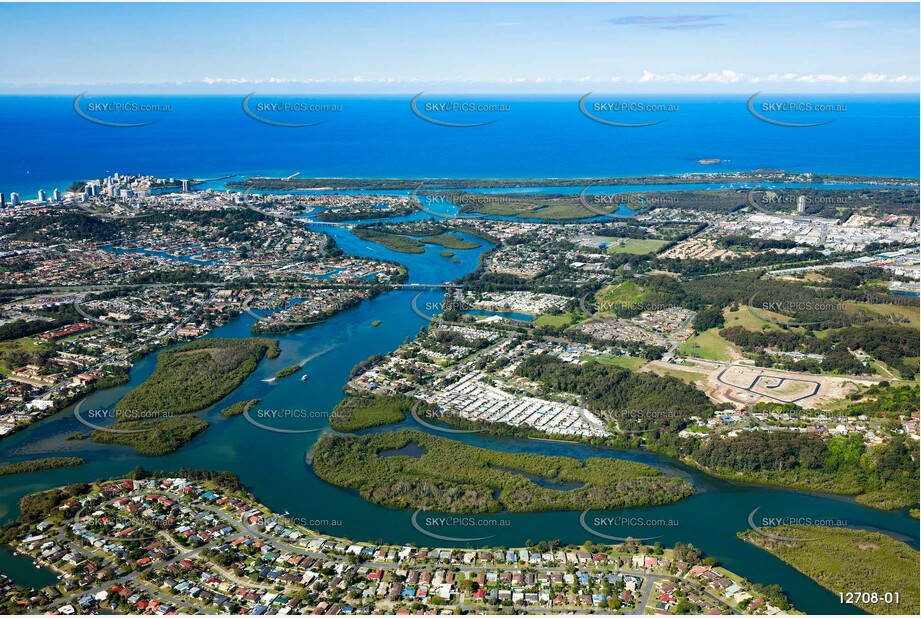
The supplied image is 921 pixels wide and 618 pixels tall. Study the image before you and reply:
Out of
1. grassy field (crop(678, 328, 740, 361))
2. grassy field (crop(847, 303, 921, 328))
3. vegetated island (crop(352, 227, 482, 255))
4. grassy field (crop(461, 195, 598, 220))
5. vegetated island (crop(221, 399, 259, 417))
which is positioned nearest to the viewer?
vegetated island (crop(221, 399, 259, 417))

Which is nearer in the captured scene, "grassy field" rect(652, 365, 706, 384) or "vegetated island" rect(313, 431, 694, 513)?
"vegetated island" rect(313, 431, 694, 513)

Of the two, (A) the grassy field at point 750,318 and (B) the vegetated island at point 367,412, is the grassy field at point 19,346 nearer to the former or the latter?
(B) the vegetated island at point 367,412

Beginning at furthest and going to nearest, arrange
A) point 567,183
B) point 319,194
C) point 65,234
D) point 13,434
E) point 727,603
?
point 567,183 → point 319,194 → point 65,234 → point 13,434 → point 727,603

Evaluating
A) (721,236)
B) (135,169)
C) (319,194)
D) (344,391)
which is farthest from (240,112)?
(344,391)

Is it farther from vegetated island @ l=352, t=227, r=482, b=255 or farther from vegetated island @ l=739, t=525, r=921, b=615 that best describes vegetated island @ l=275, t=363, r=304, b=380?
vegetated island @ l=352, t=227, r=482, b=255

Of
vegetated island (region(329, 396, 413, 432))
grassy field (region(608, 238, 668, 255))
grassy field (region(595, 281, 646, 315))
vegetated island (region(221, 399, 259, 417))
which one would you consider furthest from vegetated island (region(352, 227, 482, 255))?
vegetated island (region(221, 399, 259, 417))

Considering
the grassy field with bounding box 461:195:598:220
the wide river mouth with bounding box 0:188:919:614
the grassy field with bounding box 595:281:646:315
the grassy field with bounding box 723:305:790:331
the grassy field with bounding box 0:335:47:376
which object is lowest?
the wide river mouth with bounding box 0:188:919:614

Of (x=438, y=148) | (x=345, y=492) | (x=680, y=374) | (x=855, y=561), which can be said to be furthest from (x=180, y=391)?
(x=438, y=148)

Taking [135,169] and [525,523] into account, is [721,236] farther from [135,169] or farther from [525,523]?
[135,169]
